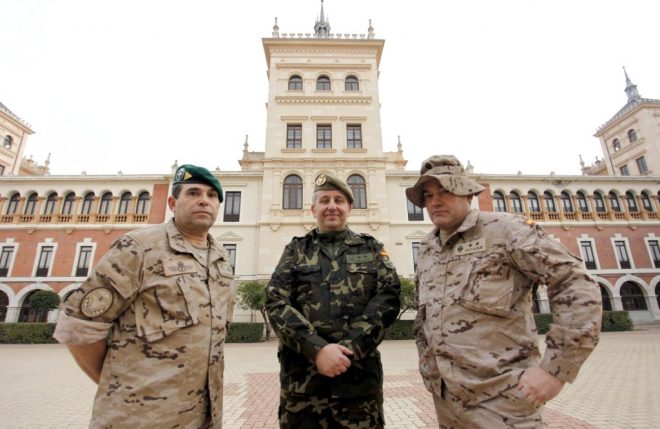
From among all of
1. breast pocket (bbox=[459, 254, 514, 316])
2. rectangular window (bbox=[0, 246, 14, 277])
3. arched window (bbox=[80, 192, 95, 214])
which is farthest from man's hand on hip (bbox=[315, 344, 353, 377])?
rectangular window (bbox=[0, 246, 14, 277])

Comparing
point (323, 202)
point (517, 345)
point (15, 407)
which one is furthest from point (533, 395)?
point (15, 407)

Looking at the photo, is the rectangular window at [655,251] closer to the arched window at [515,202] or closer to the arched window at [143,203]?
the arched window at [515,202]

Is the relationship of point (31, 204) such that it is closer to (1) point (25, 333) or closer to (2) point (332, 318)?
(1) point (25, 333)

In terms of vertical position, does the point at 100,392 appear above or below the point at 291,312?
below

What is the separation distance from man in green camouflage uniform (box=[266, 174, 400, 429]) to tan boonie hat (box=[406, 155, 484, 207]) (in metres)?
0.82

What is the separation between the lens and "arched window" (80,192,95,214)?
22650 millimetres

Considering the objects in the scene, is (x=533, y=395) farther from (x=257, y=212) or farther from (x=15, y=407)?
(x=257, y=212)

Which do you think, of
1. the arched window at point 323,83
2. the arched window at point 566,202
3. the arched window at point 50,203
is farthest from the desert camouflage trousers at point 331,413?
the arched window at point 566,202

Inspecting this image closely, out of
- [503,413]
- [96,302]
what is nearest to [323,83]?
[96,302]

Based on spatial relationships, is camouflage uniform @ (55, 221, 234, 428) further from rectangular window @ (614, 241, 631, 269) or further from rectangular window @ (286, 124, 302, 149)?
rectangular window @ (614, 241, 631, 269)

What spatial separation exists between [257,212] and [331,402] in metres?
20.1

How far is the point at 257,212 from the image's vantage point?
865 inches

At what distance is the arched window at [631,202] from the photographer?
24847mm

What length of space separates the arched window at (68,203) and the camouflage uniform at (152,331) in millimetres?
26596
